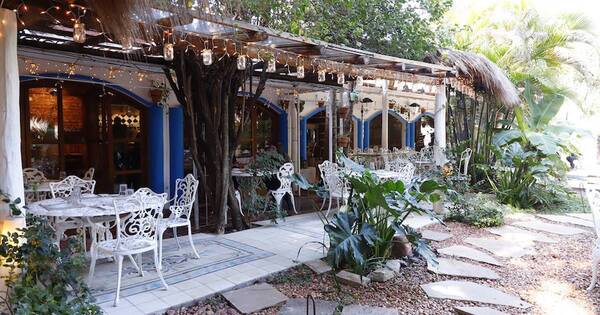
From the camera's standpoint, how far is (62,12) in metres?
A: 3.64

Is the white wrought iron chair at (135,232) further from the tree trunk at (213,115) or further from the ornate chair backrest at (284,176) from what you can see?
the ornate chair backrest at (284,176)

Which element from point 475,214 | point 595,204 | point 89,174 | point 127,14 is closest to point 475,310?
point 595,204

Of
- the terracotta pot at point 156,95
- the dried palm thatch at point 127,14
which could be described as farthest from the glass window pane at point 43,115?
the dried palm thatch at point 127,14

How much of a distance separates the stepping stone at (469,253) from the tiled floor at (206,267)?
5.39 feet

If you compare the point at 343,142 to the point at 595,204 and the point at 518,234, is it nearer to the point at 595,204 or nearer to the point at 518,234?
the point at 518,234

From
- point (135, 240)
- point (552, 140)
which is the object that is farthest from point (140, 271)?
point (552, 140)

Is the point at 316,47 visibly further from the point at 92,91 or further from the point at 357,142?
the point at 357,142

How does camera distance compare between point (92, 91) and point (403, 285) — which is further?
point (92, 91)

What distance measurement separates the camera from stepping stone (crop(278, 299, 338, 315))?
139 inches

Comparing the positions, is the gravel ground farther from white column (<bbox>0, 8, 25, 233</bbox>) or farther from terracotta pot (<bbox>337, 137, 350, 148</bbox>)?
terracotta pot (<bbox>337, 137, 350, 148</bbox>)

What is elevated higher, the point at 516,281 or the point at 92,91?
the point at 92,91

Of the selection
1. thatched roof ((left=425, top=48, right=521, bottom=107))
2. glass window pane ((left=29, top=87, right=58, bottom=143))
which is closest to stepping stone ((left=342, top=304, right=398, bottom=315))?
thatched roof ((left=425, top=48, right=521, bottom=107))

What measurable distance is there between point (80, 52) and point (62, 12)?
8.53 feet

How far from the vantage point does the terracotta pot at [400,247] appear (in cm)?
459
